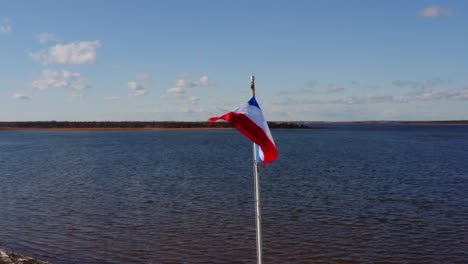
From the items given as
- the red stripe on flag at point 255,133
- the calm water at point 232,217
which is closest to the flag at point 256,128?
the red stripe on flag at point 255,133

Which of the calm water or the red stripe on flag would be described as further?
the calm water

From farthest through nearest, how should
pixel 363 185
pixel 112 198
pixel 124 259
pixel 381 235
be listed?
pixel 363 185 < pixel 112 198 < pixel 381 235 < pixel 124 259

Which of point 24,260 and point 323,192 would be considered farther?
point 323,192

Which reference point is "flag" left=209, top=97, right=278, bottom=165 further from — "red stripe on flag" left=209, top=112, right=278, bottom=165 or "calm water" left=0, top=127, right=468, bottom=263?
"calm water" left=0, top=127, right=468, bottom=263

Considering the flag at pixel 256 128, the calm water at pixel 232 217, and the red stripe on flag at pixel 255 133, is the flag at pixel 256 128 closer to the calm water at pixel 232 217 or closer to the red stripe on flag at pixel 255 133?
the red stripe on flag at pixel 255 133

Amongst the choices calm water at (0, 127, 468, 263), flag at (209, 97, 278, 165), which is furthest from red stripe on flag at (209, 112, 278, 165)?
calm water at (0, 127, 468, 263)

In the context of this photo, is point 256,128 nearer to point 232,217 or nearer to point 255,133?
point 255,133

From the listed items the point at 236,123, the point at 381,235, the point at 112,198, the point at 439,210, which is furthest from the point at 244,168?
the point at 236,123

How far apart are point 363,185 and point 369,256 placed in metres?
15.0

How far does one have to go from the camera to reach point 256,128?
9812 mm

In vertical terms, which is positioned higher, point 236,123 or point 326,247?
point 236,123

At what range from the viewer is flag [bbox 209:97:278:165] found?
9.61 metres

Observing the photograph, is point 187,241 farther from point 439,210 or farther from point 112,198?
point 439,210

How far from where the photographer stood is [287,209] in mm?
21578
